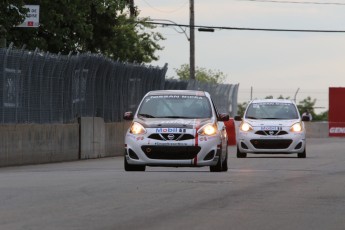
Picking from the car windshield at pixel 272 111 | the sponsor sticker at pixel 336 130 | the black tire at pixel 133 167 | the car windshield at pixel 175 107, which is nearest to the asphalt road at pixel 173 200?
the black tire at pixel 133 167

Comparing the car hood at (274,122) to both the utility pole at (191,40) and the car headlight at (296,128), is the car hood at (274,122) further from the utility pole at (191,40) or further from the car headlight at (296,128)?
the utility pole at (191,40)

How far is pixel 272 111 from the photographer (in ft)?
108

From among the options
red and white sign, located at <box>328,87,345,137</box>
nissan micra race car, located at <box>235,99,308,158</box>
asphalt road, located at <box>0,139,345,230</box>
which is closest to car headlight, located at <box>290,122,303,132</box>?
nissan micra race car, located at <box>235,99,308,158</box>

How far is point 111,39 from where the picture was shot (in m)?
59.3

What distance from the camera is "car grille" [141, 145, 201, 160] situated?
21766 millimetres

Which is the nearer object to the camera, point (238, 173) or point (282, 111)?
point (238, 173)

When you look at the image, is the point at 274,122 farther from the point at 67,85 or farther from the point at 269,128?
the point at 67,85

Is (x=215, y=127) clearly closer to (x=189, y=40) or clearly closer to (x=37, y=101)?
(x=37, y=101)

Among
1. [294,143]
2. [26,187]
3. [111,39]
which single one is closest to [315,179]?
[26,187]

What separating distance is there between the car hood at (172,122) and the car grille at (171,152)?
14.3 inches

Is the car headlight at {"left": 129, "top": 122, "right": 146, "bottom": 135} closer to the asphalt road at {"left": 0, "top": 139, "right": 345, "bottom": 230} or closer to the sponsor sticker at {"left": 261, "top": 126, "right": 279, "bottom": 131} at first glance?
the asphalt road at {"left": 0, "top": 139, "right": 345, "bottom": 230}

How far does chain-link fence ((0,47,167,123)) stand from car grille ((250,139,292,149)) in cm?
481

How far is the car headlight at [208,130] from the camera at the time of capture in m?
21.9

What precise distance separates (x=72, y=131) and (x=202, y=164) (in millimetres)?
10628
